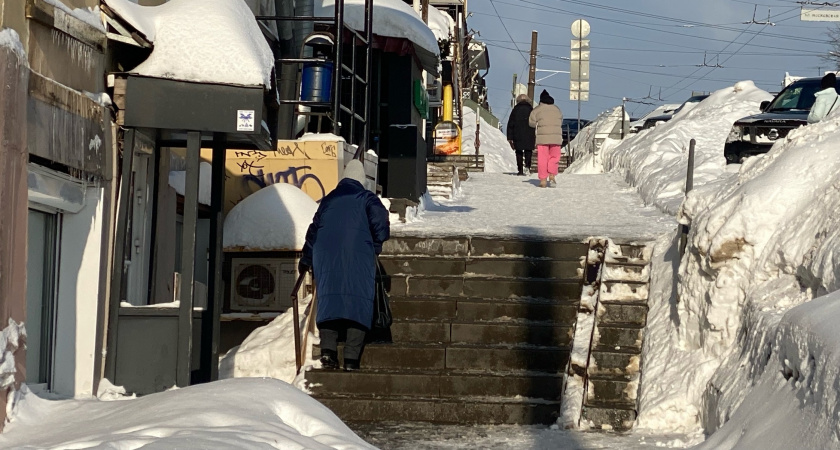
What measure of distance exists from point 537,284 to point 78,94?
4.55 m

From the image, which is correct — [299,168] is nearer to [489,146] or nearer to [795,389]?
[795,389]

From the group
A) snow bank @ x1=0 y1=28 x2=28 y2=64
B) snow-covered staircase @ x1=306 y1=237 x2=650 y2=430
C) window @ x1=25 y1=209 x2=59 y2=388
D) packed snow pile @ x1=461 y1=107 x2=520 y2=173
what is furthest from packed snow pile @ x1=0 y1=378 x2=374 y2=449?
packed snow pile @ x1=461 y1=107 x2=520 y2=173

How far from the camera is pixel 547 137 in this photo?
19.2 metres

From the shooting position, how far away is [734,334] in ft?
27.4

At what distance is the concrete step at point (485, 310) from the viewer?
10.2 m

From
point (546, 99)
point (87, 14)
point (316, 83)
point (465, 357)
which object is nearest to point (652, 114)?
point (546, 99)

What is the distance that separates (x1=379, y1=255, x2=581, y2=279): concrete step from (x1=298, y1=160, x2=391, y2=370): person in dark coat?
1.32 m

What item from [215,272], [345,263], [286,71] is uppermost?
[286,71]

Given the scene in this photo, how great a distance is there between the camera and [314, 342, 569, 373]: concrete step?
945 cm

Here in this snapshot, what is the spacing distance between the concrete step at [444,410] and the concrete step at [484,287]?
1749 millimetres

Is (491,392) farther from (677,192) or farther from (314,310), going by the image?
(677,192)

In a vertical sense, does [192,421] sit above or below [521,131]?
below

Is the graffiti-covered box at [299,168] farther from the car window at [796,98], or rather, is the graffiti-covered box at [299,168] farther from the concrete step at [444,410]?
the car window at [796,98]

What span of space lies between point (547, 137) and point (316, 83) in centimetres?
703
